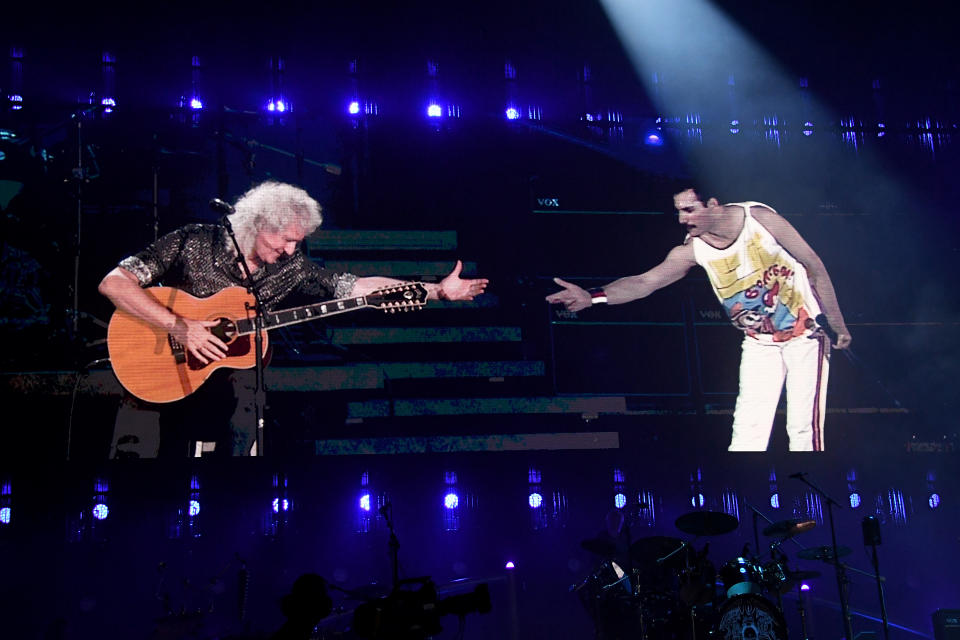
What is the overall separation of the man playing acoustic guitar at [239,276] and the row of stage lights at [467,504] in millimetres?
591

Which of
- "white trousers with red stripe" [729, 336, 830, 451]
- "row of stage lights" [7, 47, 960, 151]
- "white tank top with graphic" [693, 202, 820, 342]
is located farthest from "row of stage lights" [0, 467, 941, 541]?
"row of stage lights" [7, 47, 960, 151]

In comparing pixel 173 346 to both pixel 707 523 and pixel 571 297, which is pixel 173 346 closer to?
pixel 571 297

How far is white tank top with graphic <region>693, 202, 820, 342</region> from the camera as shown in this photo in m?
6.56

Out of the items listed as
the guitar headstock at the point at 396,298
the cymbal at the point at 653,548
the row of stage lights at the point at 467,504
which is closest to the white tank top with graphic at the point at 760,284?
the row of stage lights at the point at 467,504

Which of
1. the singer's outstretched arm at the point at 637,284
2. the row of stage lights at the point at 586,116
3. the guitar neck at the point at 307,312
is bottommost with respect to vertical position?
the guitar neck at the point at 307,312

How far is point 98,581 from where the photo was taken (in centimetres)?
636

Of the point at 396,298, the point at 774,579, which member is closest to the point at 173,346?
the point at 396,298

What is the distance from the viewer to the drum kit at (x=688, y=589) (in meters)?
5.14

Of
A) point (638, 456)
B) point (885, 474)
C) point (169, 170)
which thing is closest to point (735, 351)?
point (638, 456)

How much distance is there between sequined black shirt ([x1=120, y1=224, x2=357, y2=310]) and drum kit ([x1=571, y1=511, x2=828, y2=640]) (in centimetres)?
261

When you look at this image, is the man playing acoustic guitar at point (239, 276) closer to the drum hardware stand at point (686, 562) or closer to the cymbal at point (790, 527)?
the drum hardware stand at point (686, 562)

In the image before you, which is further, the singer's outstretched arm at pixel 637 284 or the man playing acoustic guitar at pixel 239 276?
the singer's outstretched arm at pixel 637 284

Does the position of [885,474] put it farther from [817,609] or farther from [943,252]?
[943,252]

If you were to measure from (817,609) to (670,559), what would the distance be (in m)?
2.40
